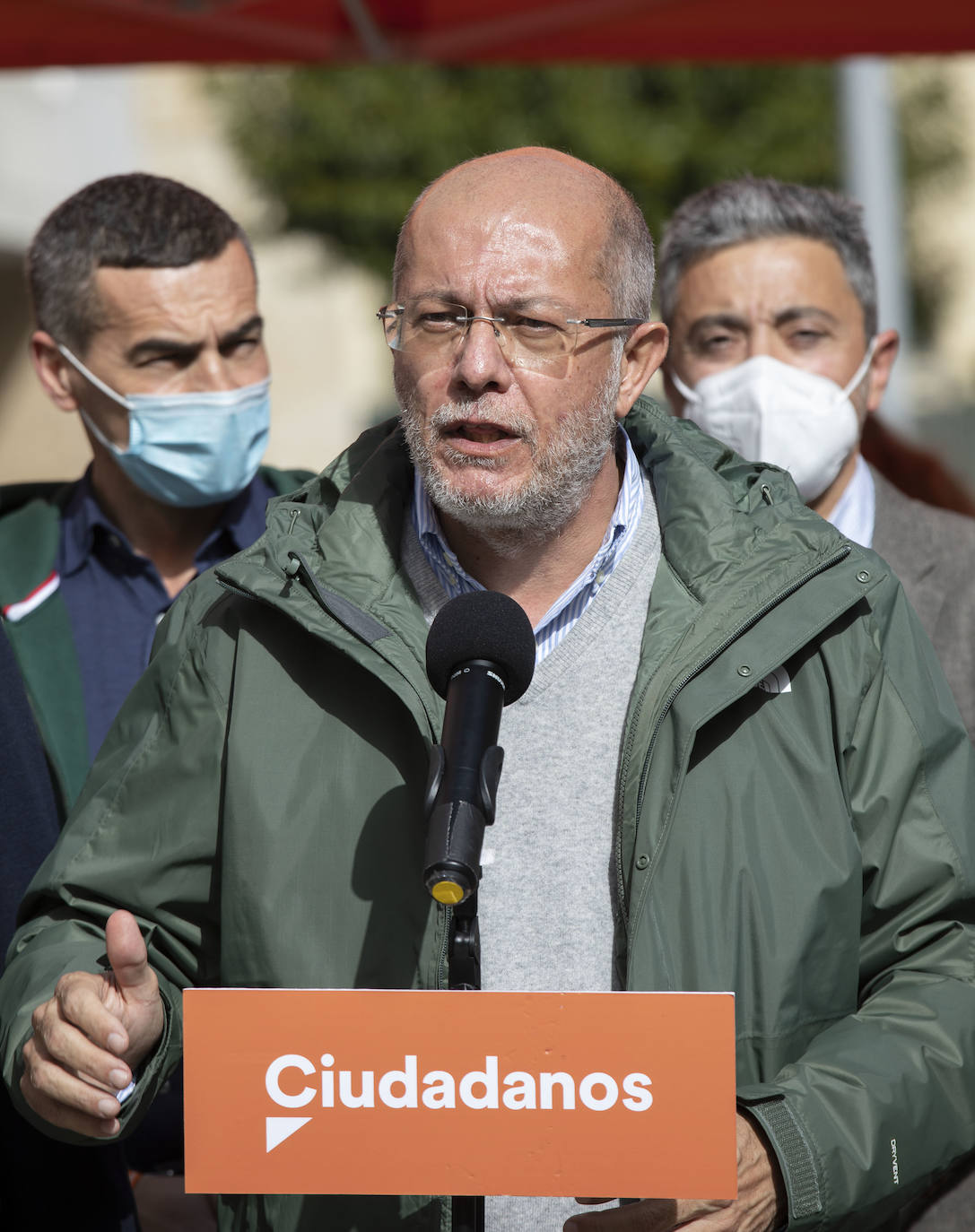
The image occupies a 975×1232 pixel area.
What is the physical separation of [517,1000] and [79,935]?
0.80 metres

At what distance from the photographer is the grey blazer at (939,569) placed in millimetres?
3479

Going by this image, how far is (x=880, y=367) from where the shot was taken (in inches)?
158

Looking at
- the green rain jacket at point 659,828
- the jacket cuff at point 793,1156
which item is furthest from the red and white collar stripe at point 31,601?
the jacket cuff at point 793,1156

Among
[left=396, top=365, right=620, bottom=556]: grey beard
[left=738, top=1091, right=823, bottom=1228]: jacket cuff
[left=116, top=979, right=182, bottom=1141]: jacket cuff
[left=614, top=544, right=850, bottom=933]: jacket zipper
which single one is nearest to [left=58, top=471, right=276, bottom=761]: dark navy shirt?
[left=396, top=365, right=620, bottom=556]: grey beard

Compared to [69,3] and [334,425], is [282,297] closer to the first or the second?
[334,425]

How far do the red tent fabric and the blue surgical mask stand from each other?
2.04 m

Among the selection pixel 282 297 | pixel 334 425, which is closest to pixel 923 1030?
pixel 334 425

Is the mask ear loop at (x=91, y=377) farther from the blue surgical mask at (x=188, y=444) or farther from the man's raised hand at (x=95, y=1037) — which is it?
the man's raised hand at (x=95, y=1037)

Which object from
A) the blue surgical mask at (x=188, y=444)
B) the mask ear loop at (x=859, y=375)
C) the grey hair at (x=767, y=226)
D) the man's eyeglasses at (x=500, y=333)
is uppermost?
the grey hair at (x=767, y=226)

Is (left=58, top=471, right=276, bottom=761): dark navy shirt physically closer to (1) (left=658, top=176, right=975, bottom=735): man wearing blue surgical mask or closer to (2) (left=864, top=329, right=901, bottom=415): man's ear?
(1) (left=658, top=176, right=975, bottom=735): man wearing blue surgical mask

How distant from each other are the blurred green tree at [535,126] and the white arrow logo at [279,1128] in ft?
46.7

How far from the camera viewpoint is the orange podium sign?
1.90 m

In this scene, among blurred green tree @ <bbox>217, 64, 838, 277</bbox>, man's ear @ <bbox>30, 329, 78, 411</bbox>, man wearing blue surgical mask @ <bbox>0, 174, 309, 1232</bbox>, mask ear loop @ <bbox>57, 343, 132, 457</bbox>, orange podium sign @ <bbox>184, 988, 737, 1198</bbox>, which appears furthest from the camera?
blurred green tree @ <bbox>217, 64, 838, 277</bbox>

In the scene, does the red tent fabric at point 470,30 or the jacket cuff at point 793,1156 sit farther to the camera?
the red tent fabric at point 470,30
